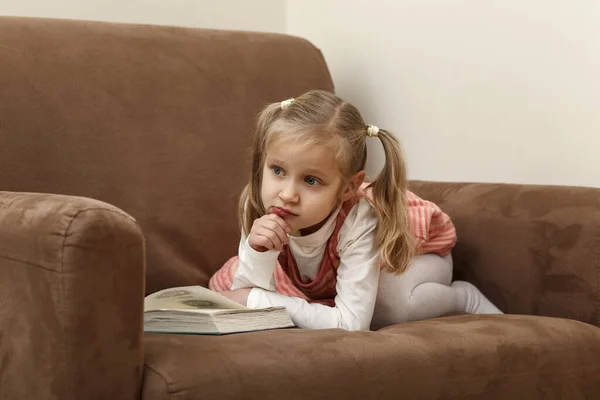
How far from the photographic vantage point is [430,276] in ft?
6.37

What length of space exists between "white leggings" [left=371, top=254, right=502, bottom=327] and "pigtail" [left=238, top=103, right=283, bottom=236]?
0.28 m

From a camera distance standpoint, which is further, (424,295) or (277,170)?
(424,295)

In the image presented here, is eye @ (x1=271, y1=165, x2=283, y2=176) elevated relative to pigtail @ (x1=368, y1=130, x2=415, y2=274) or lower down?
elevated

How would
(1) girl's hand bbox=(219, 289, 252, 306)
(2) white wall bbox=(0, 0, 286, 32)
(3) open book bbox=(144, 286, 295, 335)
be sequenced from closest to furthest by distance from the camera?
(3) open book bbox=(144, 286, 295, 335)
(1) girl's hand bbox=(219, 289, 252, 306)
(2) white wall bbox=(0, 0, 286, 32)

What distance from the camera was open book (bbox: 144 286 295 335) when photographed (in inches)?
58.0

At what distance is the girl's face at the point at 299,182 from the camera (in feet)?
5.54

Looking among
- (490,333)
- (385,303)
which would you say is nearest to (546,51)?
(385,303)

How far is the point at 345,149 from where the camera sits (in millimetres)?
1738

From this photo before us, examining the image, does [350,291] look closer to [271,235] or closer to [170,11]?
[271,235]

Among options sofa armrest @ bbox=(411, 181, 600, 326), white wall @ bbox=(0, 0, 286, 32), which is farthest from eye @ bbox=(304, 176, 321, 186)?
white wall @ bbox=(0, 0, 286, 32)

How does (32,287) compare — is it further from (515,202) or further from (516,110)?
(516,110)

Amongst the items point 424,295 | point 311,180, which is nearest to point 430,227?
point 424,295

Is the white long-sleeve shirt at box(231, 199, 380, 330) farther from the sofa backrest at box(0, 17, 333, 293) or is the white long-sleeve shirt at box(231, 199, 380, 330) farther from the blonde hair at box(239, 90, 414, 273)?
the sofa backrest at box(0, 17, 333, 293)

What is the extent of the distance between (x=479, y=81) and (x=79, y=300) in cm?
138
